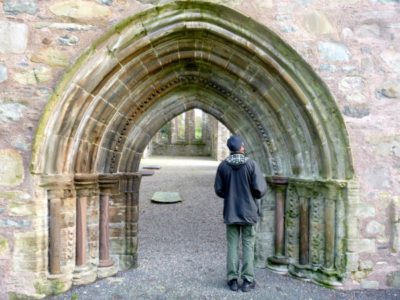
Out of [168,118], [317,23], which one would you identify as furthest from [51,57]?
[317,23]

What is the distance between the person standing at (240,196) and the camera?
333cm

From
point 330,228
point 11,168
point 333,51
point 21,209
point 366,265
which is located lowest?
point 366,265

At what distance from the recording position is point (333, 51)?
349cm

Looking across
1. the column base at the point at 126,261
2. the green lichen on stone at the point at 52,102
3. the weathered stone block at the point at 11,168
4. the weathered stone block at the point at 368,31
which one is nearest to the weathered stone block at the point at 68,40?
the green lichen on stone at the point at 52,102

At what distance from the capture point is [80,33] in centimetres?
332

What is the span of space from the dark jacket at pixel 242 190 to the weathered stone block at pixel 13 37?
2271 mm

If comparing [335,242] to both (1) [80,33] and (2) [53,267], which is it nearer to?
(2) [53,267]

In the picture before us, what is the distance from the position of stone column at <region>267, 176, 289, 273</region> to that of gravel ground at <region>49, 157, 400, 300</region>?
122mm

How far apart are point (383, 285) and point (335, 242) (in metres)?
0.66

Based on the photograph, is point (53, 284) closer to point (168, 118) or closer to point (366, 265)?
point (168, 118)

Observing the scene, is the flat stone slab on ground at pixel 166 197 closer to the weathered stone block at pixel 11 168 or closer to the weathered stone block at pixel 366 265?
the weathered stone block at pixel 11 168

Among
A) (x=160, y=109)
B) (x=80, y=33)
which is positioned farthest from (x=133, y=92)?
(x=80, y=33)

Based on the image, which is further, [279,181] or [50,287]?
[279,181]

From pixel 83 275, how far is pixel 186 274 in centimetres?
112
